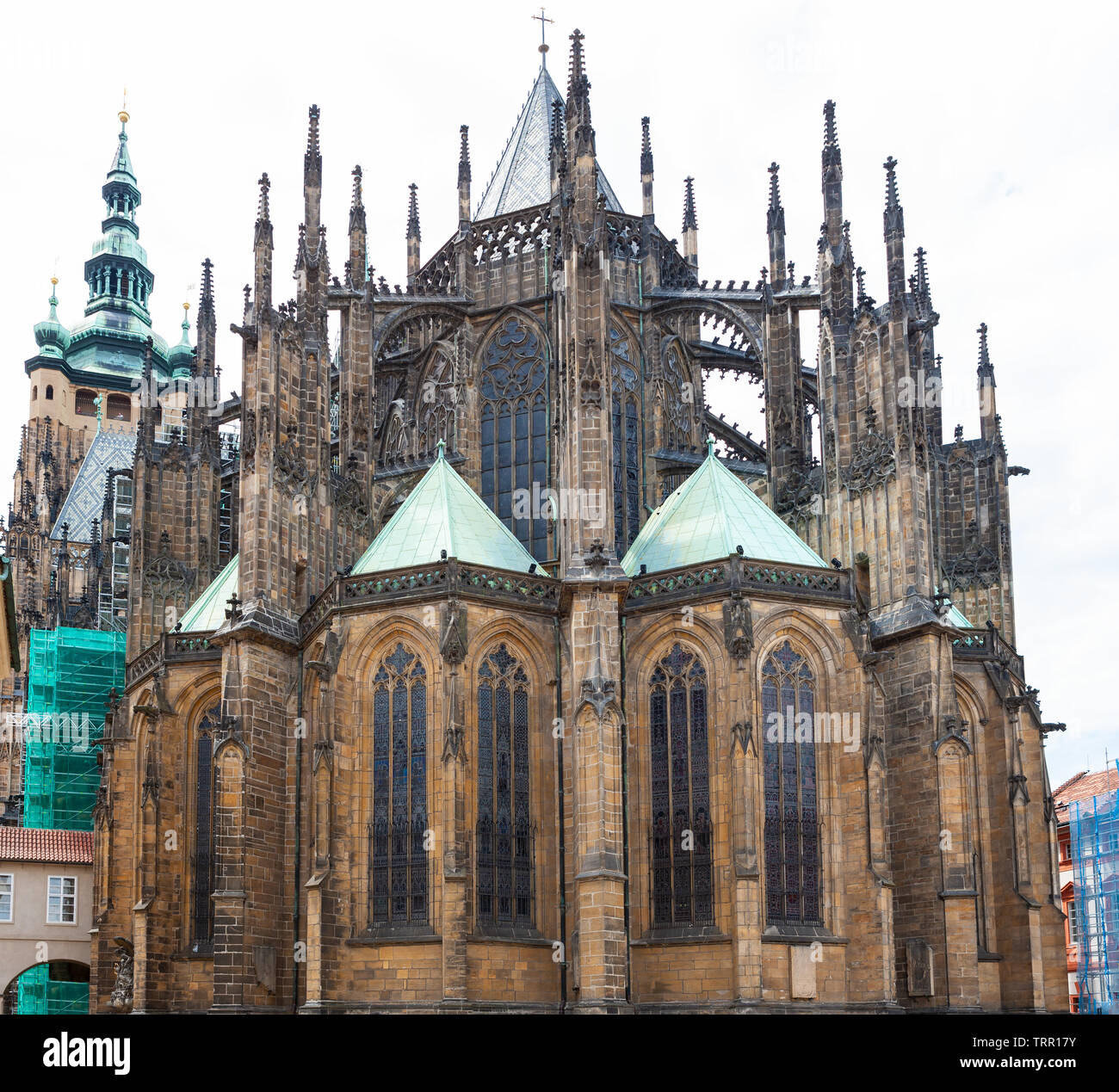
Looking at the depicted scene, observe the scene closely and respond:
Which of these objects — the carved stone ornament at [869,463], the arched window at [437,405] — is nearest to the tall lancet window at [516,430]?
the arched window at [437,405]

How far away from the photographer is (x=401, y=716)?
106 feet

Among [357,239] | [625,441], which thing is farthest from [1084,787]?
[357,239]

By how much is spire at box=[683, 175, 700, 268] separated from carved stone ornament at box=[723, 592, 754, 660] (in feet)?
64.3

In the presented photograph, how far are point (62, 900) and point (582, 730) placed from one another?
19.9 m

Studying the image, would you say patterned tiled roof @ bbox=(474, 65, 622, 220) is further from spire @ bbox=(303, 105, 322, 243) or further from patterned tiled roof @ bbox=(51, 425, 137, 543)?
patterned tiled roof @ bbox=(51, 425, 137, 543)

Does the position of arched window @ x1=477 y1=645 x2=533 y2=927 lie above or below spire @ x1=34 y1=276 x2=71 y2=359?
below

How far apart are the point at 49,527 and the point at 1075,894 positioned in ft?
161

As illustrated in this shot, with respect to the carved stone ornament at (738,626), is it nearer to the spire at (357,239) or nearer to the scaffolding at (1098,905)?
the spire at (357,239)

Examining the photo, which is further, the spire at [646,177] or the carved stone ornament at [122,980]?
the spire at [646,177]

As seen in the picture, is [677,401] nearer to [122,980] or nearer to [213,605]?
[213,605]

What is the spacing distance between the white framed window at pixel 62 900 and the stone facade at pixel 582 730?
5.70m

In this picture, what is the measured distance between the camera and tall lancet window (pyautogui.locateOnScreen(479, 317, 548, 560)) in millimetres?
40375

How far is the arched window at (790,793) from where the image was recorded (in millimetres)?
31141

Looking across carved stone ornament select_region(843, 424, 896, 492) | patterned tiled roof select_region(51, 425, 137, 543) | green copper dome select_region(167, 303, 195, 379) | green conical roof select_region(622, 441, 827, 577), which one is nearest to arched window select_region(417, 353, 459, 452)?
green conical roof select_region(622, 441, 827, 577)
